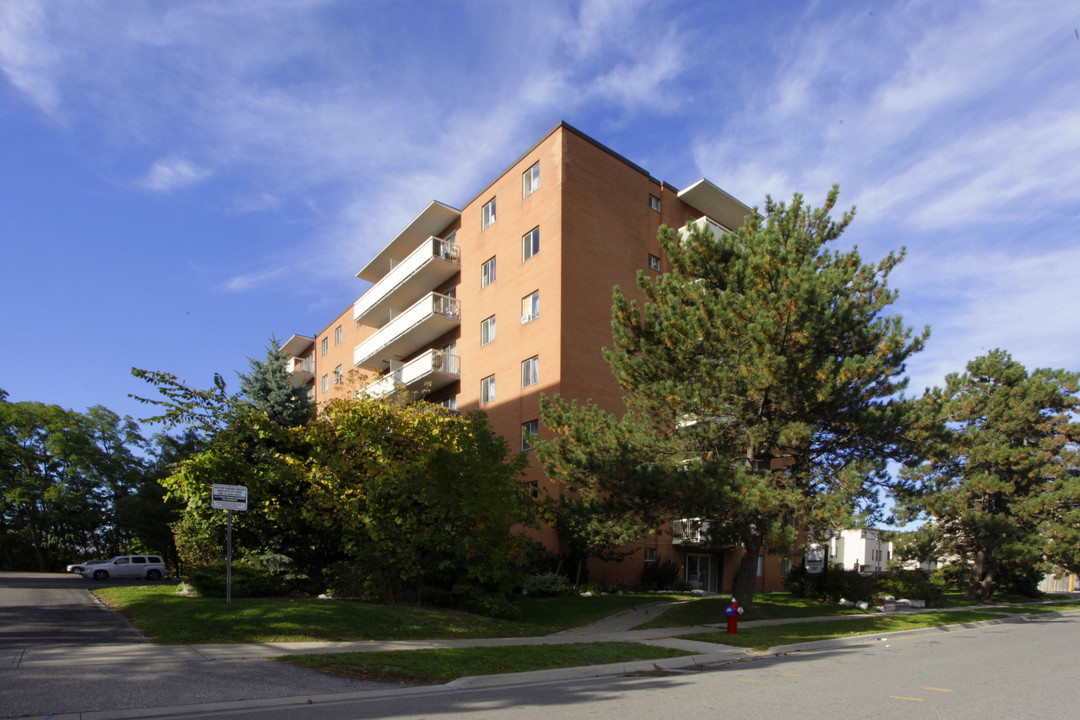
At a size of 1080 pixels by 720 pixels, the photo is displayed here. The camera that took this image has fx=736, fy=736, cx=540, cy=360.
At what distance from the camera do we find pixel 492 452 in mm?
17797

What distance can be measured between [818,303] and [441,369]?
759 inches

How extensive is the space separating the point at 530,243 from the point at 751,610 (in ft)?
51.5

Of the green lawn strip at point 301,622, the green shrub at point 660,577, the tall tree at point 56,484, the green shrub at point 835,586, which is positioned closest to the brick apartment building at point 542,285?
the green shrub at point 660,577

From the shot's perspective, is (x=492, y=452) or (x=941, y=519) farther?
(x=941, y=519)

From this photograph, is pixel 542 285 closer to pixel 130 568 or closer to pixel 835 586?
pixel 835 586

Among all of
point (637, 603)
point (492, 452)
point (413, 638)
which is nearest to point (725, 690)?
point (413, 638)

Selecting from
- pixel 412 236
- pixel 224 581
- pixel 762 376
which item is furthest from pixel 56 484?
pixel 762 376

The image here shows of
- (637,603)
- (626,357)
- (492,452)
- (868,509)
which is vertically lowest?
(637,603)

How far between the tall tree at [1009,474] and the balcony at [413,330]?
22631 millimetres

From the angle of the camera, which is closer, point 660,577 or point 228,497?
point 228,497

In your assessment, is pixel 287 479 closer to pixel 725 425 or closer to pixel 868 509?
pixel 725 425

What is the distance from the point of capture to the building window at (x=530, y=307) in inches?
1109

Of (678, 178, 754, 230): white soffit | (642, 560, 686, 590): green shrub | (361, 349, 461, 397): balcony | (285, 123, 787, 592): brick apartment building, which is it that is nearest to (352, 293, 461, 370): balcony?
(285, 123, 787, 592): brick apartment building

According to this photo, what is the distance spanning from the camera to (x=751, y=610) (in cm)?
2117
